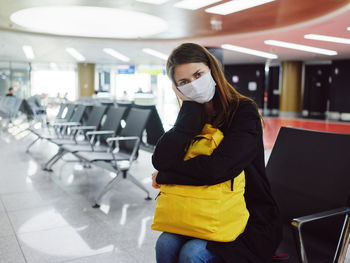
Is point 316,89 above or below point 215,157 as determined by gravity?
above

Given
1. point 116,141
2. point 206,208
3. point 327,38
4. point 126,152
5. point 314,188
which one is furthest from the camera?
point 327,38

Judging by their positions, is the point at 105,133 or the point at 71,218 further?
the point at 105,133

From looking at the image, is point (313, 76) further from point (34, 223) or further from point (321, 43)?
point (34, 223)

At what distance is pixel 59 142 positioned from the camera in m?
4.85

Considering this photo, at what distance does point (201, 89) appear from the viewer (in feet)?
4.65

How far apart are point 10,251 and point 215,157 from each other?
1870 millimetres

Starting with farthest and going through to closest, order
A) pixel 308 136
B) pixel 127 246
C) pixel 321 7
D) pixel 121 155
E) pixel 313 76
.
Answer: pixel 313 76, pixel 321 7, pixel 121 155, pixel 127 246, pixel 308 136

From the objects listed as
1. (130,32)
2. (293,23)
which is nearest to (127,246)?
(293,23)

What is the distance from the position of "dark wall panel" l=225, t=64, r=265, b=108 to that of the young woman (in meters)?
21.7

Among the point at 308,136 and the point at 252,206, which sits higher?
the point at 308,136

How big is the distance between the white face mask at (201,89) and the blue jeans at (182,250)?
567 millimetres

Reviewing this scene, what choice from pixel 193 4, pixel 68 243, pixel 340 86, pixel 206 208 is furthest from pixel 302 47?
pixel 206 208

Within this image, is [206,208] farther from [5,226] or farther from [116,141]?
[116,141]

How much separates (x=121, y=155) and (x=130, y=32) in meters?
10.1
